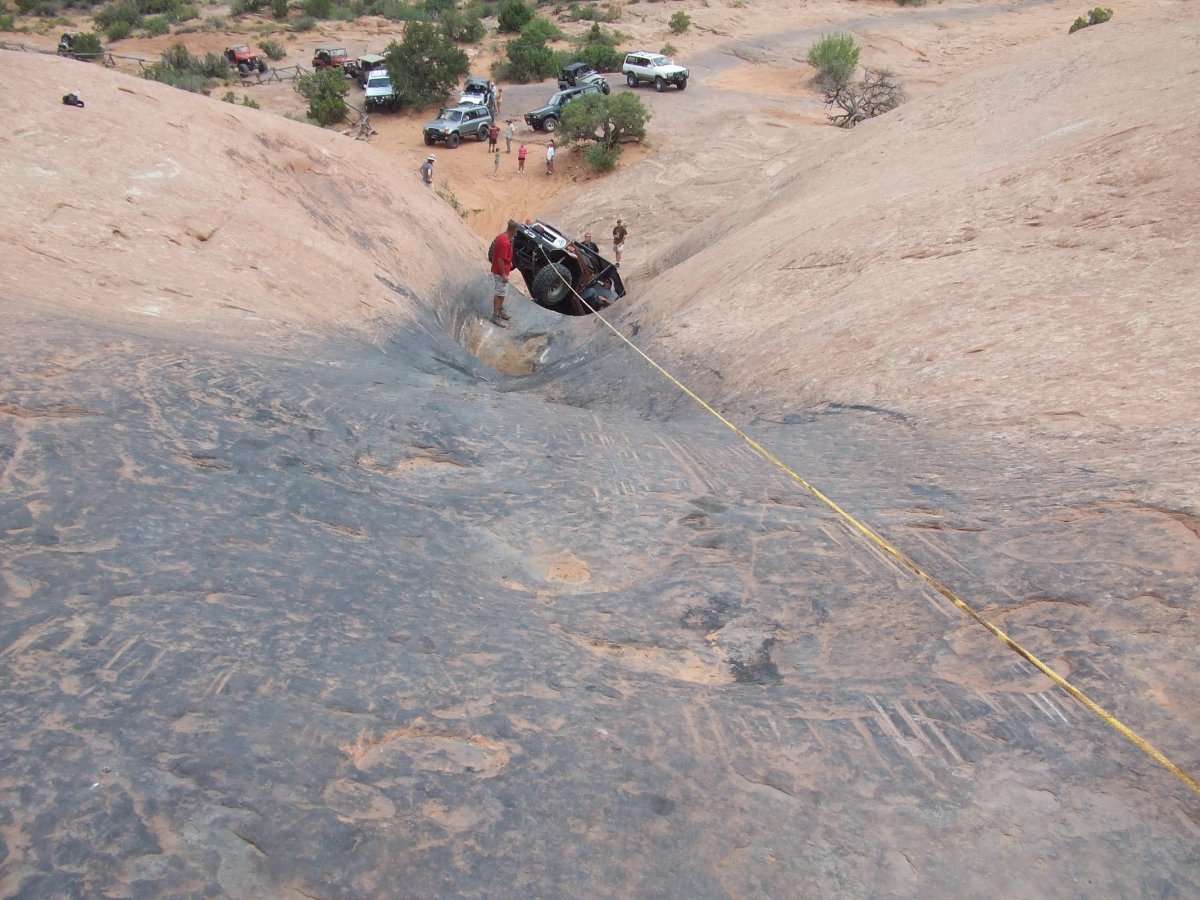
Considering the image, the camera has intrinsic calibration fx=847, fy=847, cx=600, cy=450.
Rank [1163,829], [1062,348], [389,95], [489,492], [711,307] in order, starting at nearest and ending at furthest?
[1163,829] → [489,492] → [1062,348] → [711,307] → [389,95]

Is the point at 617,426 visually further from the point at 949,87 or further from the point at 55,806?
the point at 949,87

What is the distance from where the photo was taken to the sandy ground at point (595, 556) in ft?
8.82

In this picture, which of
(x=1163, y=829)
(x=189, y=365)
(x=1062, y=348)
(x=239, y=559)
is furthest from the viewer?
(x=1062, y=348)

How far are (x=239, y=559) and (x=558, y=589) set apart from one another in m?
1.50

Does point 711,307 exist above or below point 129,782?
below

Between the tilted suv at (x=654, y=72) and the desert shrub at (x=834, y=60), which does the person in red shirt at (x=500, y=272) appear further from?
the desert shrub at (x=834, y=60)

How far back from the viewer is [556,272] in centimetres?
1409

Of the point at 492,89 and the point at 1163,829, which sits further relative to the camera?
the point at 492,89

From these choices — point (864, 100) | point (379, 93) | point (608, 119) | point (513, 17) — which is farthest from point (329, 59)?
point (864, 100)

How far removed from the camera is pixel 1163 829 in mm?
2826

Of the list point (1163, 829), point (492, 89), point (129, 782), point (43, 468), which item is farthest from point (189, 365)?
point (492, 89)

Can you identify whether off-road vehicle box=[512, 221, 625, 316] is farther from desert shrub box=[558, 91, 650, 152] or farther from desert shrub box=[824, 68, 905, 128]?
desert shrub box=[824, 68, 905, 128]

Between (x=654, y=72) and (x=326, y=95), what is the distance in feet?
41.9

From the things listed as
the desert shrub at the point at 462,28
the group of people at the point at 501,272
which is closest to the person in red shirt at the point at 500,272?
the group of people at the point at 501,272
